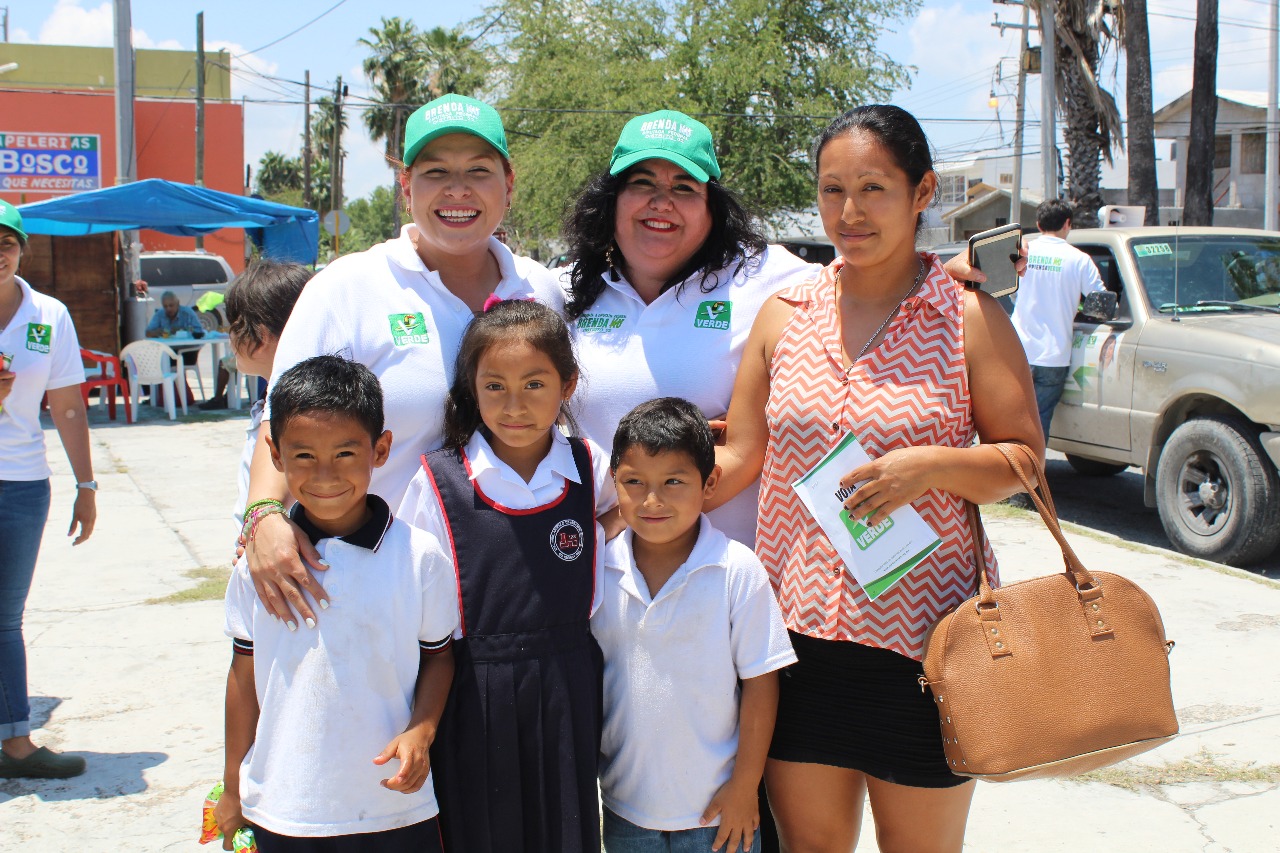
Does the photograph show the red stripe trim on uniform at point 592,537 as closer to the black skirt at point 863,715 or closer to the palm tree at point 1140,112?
the black skirt at point 863,715

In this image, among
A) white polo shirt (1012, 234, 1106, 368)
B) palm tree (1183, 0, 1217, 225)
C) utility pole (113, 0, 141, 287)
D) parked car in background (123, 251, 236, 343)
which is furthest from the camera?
parked car in background (123, 251, 236, 343)

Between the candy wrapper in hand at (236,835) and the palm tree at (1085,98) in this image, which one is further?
the palm tree at (1085,98)

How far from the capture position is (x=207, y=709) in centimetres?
466

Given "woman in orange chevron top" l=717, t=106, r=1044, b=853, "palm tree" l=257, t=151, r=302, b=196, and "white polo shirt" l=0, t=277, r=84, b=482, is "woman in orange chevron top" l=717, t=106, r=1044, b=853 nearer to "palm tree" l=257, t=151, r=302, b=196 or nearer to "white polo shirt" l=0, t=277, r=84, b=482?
"white polo shirt" l=0, t=277, r=84, b=482

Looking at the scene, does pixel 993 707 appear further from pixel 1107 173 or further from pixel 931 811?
pixel 1107 173

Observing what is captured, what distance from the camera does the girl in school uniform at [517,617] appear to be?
7.28 feet

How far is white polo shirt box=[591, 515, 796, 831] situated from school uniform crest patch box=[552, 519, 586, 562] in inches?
4.9

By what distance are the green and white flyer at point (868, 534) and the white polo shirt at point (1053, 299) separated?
588 cm

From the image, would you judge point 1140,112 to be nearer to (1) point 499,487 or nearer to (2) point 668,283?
(2) point 668,283

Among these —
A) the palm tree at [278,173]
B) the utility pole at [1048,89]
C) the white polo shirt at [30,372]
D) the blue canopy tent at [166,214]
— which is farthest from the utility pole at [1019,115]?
the palm tree at [278,173]

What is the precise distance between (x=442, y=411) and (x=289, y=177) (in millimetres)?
75166

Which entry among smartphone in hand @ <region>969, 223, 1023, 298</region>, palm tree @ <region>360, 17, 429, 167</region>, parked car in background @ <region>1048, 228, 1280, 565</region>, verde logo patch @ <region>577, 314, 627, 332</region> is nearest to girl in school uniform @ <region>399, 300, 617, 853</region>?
verde logo patch @ <region>577, 314, 627, 332</region>

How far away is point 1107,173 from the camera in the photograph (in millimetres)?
51969

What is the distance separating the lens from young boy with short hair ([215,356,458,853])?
2.11 metres
